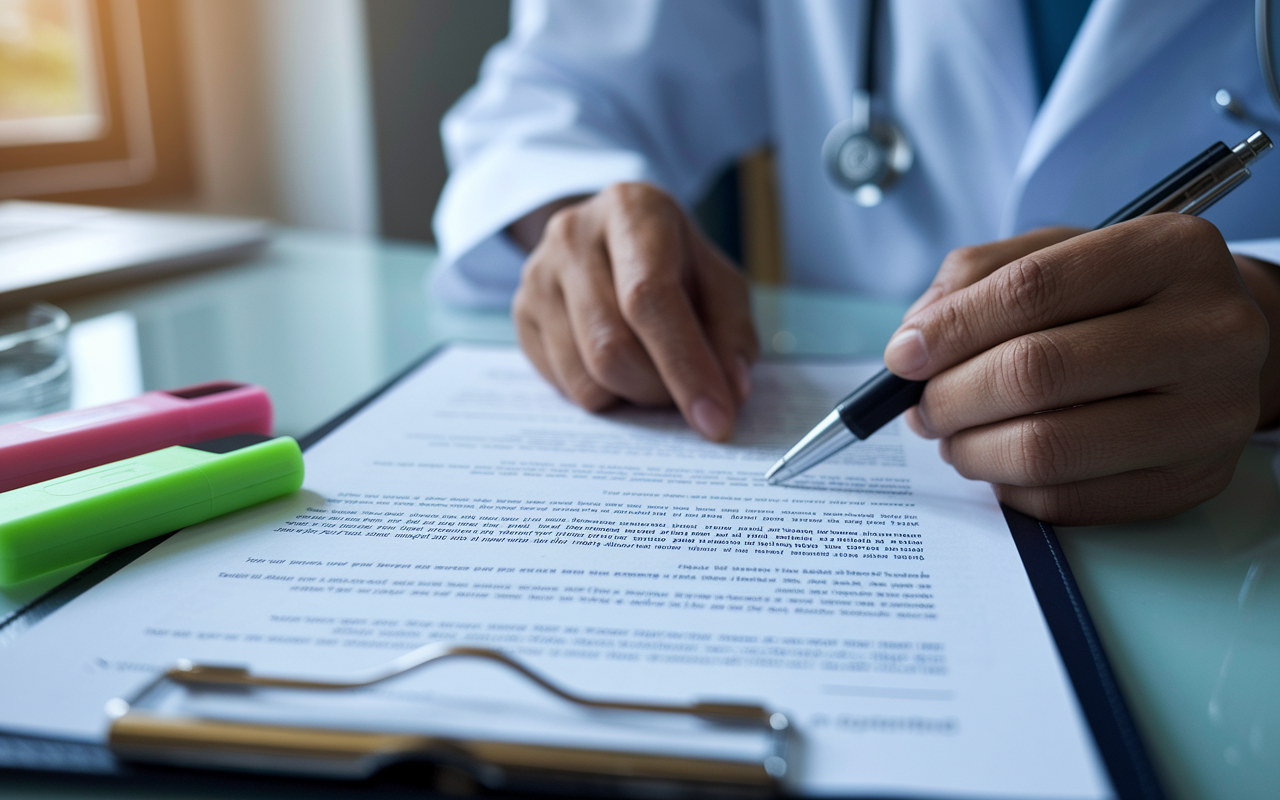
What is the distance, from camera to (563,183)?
76 centimetres

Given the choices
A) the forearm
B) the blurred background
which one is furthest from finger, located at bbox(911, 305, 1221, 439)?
the blurred background

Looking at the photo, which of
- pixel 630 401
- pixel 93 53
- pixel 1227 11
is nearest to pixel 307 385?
pixel 630 401

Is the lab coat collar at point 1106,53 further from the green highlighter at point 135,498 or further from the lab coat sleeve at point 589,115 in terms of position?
the green highlighter at point 135,498

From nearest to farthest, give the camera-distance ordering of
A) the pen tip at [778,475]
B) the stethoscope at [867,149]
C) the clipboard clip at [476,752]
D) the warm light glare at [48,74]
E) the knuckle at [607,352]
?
the clipboard clip at [476,752], the pen tip at [778,475], the knuckle at [607,352], the stethoscope at [867,149], the warm light glare at [48,74]

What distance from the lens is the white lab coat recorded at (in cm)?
63

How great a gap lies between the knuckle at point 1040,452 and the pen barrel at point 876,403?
6cm

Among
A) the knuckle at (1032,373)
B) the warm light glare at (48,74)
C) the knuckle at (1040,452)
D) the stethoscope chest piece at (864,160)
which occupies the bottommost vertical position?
the knuckle at (1040,452)

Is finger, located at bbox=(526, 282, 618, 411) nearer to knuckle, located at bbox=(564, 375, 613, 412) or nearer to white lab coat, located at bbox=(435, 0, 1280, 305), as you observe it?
knuckle, located at bbox=(564, 375, 613, 412)

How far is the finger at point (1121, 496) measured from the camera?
1.25 feet

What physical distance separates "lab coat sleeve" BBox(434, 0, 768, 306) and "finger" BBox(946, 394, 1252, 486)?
17.7 inches

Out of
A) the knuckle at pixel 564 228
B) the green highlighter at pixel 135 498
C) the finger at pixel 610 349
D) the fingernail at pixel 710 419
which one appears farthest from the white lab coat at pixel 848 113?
the green highlighter at pixel 135 498

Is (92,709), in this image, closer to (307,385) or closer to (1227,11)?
(307,385)

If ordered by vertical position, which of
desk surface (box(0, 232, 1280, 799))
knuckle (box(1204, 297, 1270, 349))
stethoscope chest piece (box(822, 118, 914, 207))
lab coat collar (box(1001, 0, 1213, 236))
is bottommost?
desk surface (box(0, 232, 1280, 799))

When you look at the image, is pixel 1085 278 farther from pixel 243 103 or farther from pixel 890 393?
pixel 243 103
